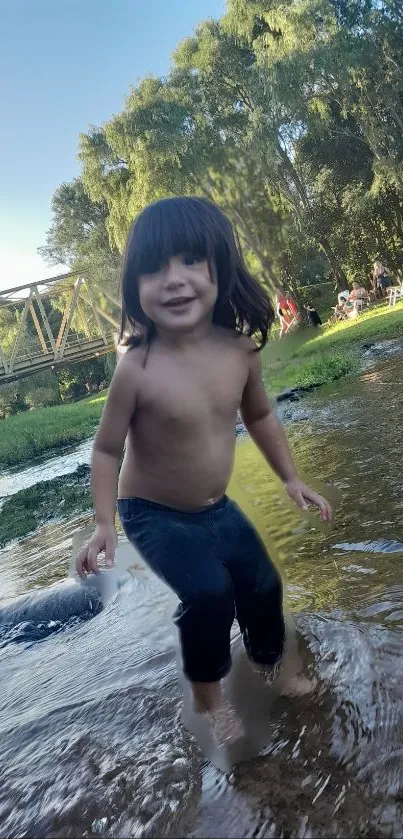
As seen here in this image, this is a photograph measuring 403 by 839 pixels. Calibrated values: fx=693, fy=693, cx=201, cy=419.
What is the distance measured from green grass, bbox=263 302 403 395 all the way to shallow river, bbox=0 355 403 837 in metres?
0.76

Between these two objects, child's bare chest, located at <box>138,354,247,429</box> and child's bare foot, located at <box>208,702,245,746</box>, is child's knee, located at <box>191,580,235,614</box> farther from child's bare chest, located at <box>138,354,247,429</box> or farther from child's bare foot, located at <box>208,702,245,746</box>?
child's bare chest, located at <box>138,354,247,429</box>

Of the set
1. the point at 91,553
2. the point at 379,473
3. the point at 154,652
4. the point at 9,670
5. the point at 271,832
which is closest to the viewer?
the point at 271,832

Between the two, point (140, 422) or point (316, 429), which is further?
point (316, 429)

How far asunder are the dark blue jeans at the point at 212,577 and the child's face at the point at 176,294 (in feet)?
1.49

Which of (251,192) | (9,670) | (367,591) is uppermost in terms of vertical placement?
(251,192)

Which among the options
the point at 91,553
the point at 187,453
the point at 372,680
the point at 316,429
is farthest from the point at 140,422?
the point at 316,429

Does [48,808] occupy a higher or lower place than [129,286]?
lower

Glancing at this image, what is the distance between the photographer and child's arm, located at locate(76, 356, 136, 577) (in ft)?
5.44

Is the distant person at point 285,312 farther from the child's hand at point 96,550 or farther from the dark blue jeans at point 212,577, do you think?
the child's hand at point 96,550

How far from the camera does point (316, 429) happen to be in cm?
496

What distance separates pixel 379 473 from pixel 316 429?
5.99 feet

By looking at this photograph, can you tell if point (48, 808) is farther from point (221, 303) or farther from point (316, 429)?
point (316, 429)

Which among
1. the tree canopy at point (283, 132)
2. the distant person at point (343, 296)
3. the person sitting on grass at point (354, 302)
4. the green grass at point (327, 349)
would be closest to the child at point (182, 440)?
the tree canopy at point (283, 132)

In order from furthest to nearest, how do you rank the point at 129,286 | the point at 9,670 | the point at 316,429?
the point at 316,429
the point at 9,670
the point at 129,286
